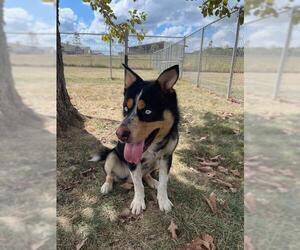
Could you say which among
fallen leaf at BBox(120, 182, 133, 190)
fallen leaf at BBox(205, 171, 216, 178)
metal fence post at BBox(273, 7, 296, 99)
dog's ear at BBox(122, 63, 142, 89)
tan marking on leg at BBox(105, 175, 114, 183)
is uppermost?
metal fence post at BBox(273, 7, 296, 99)

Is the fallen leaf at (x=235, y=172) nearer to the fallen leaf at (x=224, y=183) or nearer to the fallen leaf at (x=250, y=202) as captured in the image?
the fallen leaf at (x=224, y=183)

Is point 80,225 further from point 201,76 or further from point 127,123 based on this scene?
point 201,76

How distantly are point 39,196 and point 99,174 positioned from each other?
141 centimetres

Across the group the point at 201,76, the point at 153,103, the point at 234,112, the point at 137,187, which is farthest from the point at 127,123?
the point at 201,76

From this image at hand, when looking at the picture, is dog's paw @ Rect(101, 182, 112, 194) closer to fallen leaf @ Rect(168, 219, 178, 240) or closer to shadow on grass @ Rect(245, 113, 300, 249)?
fallen leaf @ Rect(168, 219, 178, 240)

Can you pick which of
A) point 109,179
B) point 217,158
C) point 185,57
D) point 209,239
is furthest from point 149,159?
point 185,57

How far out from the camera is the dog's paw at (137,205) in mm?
2353

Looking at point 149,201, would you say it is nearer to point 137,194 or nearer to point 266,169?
point 137,194

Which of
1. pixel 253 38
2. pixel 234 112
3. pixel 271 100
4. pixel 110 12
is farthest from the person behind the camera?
pixel 234 112

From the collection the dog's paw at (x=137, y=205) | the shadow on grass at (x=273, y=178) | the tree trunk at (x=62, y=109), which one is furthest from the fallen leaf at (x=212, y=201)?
the tree trunk at (x=62, y=109)

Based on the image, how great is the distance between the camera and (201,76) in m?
10.3

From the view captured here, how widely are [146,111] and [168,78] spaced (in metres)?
0.29

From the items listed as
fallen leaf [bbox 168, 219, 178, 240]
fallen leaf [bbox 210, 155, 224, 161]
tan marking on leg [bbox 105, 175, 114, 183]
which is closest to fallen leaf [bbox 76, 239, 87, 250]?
fallen leaf [bbox 168, 219, 178, 240]

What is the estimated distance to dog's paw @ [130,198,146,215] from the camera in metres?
2.35
